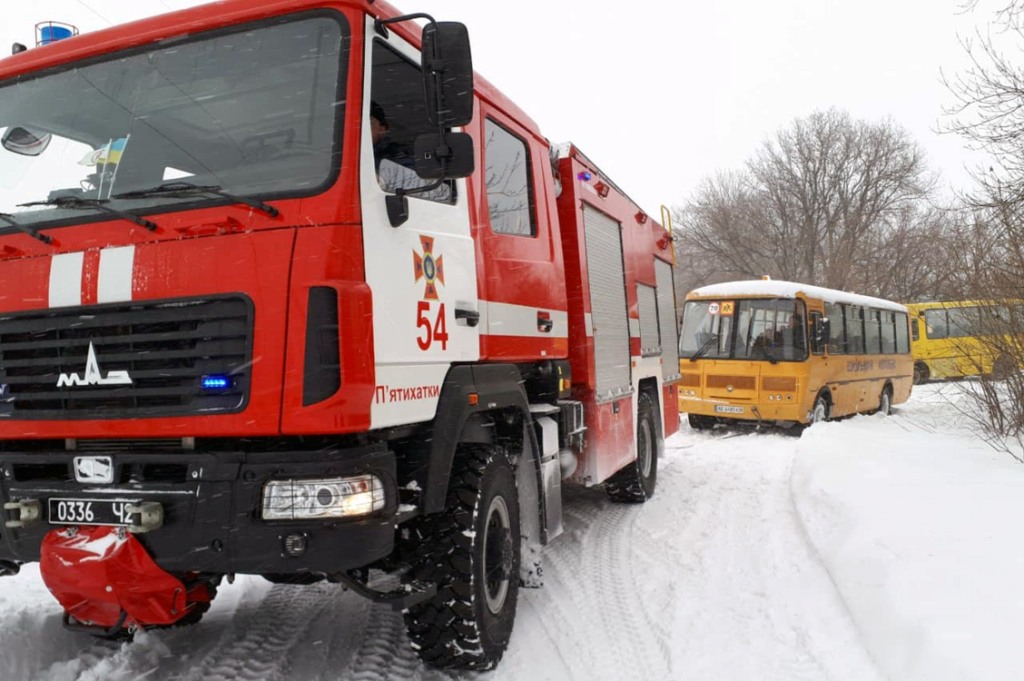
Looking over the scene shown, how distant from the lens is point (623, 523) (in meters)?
6.87

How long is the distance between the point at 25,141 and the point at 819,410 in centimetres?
1322

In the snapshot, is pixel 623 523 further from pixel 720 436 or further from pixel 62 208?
pixel 720 436

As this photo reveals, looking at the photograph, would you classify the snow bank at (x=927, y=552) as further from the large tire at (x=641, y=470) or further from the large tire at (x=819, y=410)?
the large tire at (x=819, y=410)

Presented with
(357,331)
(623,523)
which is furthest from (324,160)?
(623,523)

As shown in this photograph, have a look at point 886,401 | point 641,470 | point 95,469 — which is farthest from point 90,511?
point 886,401

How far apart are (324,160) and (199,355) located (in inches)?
35.5

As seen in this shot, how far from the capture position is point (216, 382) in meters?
2.81

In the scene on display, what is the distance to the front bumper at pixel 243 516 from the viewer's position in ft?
9.13

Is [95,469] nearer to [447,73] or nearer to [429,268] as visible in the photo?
[429,268]

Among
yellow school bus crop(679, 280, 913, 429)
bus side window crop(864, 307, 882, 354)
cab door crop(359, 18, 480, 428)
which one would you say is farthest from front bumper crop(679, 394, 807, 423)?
cab door crop(359, 18, 480, 428)

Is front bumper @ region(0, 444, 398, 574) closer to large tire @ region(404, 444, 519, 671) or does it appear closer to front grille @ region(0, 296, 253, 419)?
front grille @ region(0, 296, 253, 419)

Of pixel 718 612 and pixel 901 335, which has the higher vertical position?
pixel 901 335

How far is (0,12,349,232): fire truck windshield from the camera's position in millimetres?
3043

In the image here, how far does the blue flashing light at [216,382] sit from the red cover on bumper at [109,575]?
65 centimetres
